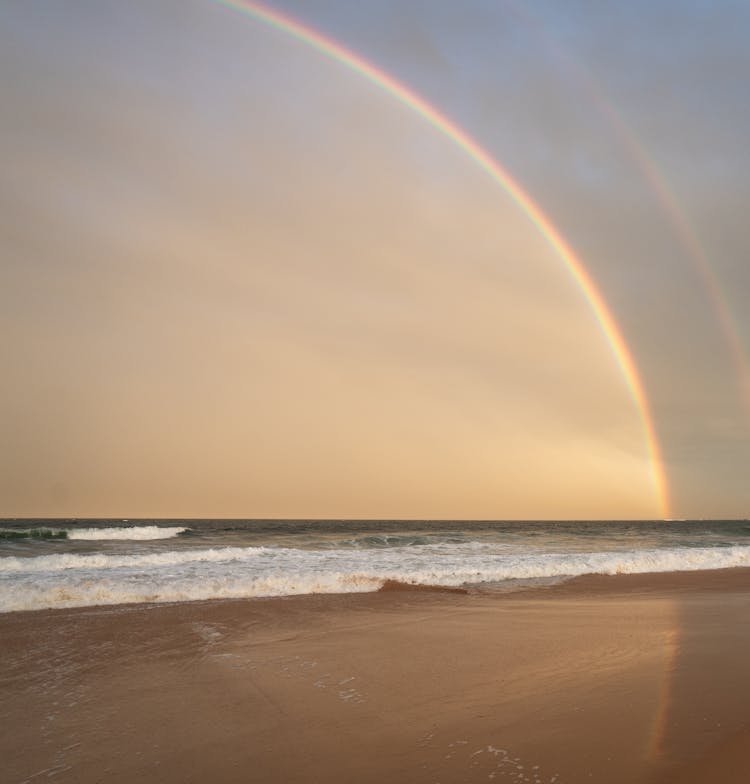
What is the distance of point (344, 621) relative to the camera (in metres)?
10.9

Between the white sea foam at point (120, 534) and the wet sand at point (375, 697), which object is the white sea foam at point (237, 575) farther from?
the white sea foam at point (120, 534)

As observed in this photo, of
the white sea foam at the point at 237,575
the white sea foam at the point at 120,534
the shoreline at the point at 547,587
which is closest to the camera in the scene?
the shoreline at the point at 547,587

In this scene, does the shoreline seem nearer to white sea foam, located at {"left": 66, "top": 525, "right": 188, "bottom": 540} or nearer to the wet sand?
the wet sand

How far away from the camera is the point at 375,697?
6.45m

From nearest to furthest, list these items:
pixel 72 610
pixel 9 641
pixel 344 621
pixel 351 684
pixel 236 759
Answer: pixel 236 759, pixel 351 684, pixel 9 641, pixel 344 621, pixel 72 610

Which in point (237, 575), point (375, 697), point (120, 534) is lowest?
point (120, 534)

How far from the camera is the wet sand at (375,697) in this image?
15.5 ft

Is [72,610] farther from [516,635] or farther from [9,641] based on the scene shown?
[516,635]

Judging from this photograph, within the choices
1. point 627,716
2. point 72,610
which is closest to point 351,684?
point 627,716

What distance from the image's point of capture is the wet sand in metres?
4.71

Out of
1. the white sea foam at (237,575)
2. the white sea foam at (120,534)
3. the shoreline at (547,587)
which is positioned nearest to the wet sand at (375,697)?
the shoreline at (547,587)

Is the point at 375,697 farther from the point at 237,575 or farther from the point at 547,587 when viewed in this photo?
the point at 547,587

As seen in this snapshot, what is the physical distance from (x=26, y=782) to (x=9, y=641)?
553 cm

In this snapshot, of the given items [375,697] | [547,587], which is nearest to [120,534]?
[547,587]
